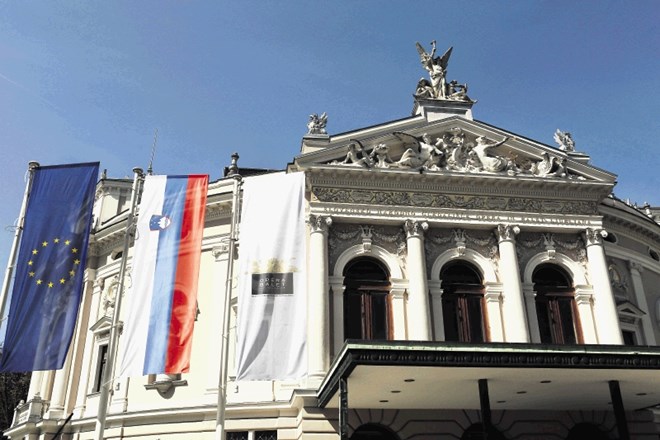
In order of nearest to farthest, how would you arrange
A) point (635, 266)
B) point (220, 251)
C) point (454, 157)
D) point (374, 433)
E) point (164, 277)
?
point (164, 277) → point (374, 433) → point (454, 157) → point (220, 251) → point (635, 266)

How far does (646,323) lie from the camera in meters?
26.7

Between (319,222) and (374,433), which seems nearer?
(374,433)

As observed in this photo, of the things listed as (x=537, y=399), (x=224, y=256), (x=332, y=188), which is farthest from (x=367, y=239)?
(x=537, y=399)

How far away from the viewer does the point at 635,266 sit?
28.0m

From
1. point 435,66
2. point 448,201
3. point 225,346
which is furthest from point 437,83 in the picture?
point 225,346

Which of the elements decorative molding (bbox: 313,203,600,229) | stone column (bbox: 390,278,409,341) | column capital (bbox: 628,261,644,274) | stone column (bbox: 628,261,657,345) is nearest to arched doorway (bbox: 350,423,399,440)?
stone column (bbox: 390,278,409,341)

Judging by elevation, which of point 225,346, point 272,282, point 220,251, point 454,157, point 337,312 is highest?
point 454,157

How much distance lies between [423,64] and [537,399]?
608 inches

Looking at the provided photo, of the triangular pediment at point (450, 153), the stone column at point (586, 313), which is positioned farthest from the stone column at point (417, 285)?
the stone column at point (586, 313)

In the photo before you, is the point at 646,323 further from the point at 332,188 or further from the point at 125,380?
the point at 125,380

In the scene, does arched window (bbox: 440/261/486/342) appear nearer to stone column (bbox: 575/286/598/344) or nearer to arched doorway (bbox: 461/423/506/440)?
arched doorway (bbox: 461/423/506/440)

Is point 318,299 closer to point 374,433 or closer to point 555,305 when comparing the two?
point 374,433

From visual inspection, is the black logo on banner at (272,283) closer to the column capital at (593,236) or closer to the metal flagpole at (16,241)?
the metal flagpole at (16,241)

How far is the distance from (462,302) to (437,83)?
9.96m
